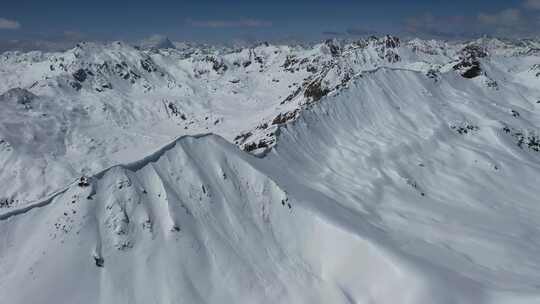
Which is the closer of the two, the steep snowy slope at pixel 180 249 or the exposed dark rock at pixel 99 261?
the steep snowy slope at pixel 180 249

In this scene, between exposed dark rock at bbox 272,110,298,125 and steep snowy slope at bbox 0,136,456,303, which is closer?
steep snowy slope at bbox 0,136,456,303

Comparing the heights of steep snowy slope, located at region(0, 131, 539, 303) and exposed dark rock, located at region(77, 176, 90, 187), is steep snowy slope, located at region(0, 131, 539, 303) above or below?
below

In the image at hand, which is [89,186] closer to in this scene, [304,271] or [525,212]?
[304,271]

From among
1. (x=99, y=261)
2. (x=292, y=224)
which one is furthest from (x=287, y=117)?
(x=99, y=261)

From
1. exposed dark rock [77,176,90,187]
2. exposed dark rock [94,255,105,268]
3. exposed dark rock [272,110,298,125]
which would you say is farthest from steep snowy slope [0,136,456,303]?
exposed dark rock [272,110,298,125]

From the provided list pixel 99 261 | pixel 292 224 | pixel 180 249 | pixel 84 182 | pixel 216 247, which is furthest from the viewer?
pixel 292 224

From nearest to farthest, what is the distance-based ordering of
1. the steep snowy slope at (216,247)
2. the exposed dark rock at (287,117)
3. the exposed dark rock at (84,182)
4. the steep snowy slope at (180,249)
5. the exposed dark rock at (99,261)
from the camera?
the steep snowy slope at (180,249) → the steep snowy slope at (216,247) → the exposed dark rock at (99,261) → the exposed dark rock at (84,182) → the exposed dark rock at (287,117)

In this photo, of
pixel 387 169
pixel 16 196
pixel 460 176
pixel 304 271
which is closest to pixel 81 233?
pixel 304 271

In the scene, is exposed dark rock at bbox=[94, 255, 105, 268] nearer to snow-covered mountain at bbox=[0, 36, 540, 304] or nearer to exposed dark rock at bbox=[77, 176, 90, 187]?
snow-covered mountain at bbox=[0, 36, 540, 304]

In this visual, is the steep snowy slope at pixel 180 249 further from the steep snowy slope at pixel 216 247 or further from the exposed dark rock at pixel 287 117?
the exposed dark rock at pixel 287 117

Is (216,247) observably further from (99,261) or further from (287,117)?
(287,117)

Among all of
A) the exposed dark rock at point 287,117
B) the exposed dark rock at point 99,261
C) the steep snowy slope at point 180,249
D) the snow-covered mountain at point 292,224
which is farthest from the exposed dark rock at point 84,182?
the exposed dark rock at point 287,117
